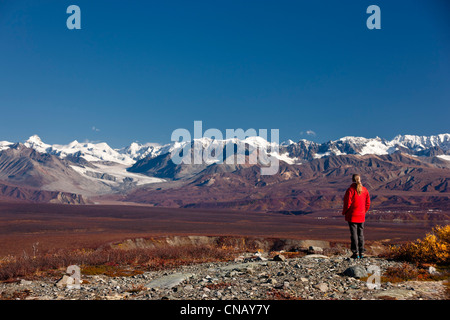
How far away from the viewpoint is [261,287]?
11227mm

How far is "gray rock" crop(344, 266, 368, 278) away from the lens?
39.2 feet

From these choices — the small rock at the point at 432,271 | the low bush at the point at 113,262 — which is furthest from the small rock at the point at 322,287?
the low bush at the point at 113,262

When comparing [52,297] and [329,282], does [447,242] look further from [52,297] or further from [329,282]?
[52,297]

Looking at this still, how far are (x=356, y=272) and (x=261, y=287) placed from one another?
127 inches

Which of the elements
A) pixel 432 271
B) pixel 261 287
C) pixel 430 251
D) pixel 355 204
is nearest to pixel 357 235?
pixel 355 204

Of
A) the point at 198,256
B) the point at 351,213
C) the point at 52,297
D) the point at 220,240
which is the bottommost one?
the point at 220,240

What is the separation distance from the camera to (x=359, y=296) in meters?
9.95

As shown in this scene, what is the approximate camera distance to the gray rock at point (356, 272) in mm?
11961

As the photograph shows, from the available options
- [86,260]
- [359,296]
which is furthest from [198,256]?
[359,296]

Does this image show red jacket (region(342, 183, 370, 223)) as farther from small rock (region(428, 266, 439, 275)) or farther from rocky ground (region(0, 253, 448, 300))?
small rock (region(428, 266, 439, 275))

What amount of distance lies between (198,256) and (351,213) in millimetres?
11585

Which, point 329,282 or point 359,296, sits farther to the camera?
point 329,282

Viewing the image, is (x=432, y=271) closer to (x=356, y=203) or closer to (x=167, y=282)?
(x=356, y=203)

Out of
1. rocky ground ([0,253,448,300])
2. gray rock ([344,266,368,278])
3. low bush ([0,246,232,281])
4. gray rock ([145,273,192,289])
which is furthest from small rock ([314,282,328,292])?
low bush ([0,246,232,281])
